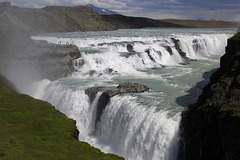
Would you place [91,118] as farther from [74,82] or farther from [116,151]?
[74,82]

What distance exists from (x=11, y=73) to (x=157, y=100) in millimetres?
17960

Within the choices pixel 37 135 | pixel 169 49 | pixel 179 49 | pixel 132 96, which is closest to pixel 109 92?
pixel 132 96

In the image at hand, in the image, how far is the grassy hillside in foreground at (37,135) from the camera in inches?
475

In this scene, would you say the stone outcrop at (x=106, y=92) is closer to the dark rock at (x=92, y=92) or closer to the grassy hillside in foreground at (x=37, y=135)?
the dark rock at (x=92, y=92)

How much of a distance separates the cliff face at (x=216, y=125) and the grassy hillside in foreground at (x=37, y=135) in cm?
404

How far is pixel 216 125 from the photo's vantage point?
Answer: 42.6ft

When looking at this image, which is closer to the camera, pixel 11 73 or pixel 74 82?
pixel 74 82

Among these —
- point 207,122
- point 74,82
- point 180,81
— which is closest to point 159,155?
point 207,122

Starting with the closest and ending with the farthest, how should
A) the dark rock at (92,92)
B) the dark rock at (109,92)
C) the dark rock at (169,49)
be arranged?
the dark rock at (109,92), the dark rock at (92,92), the dark rock at (169,49)

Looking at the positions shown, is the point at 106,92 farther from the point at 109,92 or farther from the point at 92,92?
the point at 92,92

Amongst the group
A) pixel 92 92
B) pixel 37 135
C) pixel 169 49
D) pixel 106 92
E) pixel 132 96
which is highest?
pixel 169 49

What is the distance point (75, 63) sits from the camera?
3153 cm

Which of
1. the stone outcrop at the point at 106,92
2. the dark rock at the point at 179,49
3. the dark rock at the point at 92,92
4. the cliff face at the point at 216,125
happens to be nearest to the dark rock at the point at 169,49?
the dark rock at the point at 179,49

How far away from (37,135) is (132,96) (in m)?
7.78
